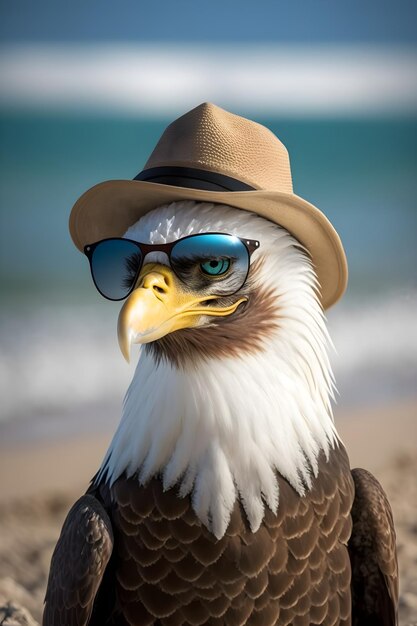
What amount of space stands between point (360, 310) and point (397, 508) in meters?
1.28

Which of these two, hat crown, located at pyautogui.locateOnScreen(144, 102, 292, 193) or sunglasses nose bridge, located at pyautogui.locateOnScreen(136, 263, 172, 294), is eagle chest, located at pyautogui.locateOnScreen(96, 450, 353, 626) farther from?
hat crown, located at pyautogui.locateOnScreen(144, 102, 292, 193)

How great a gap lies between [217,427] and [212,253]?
35cm

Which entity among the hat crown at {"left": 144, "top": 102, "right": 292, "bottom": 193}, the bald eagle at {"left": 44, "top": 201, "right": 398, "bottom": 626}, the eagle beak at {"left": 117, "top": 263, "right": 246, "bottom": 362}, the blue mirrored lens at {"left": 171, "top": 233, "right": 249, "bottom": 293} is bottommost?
the bald eagle at {"left": 44, "top": 201, "right": 398, "bottom": 626}

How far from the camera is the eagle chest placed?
1.68 meters

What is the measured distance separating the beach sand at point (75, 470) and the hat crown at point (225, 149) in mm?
3123

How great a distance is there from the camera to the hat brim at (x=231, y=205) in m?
1.69

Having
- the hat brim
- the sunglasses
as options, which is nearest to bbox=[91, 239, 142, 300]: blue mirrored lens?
the sunglasses

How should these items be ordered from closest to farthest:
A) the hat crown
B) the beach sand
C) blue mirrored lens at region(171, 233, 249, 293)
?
blue mirrored lens at region(171, 233, 249, 293)
the hat crown
the beach sand

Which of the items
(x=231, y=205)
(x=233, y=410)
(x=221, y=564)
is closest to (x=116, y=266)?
(x=231, y=205)

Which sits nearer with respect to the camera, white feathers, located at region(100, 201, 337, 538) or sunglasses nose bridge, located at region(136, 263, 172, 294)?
sunglasses nose bridge, located at region(136, 263, 172, 294)

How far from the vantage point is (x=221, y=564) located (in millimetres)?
1689

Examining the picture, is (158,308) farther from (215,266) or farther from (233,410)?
(233,410)

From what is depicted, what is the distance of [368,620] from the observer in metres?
1.90

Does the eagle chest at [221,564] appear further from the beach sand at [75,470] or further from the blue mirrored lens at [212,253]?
the beach sand at [75,470]
